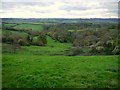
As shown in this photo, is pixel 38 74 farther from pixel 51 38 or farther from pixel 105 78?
pixel 51 38

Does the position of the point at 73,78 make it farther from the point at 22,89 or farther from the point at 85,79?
the point at 22,89

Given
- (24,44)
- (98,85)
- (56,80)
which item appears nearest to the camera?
(98,85)

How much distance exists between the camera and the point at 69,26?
108 m

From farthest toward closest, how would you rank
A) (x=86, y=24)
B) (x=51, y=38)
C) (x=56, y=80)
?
(x=86, y=24), (x=51, y=38), (x=56, y=80)

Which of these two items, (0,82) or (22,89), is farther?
(0,82)

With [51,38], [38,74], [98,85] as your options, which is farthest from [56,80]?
[51,38]

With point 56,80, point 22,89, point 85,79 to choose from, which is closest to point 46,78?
point 56,80

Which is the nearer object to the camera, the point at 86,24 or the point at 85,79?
the point at 85,79

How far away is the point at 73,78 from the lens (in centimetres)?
862

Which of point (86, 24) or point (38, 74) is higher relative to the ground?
point (86, 24)

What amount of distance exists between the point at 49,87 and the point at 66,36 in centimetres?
7401

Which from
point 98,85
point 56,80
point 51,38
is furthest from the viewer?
point 51,38

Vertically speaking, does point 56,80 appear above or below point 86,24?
below

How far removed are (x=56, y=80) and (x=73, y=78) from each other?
45.7 inches
